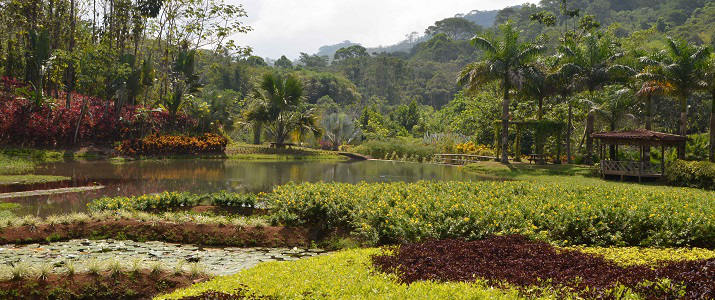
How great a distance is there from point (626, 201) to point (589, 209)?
56.9 inches

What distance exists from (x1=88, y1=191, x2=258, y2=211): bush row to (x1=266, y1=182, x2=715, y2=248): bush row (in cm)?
217

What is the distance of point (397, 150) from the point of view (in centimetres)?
3959

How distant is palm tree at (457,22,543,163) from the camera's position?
3117cm

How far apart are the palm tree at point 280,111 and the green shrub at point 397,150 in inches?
193

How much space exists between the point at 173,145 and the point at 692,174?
27511 millimetres

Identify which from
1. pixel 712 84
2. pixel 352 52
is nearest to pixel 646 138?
pixel 712 84

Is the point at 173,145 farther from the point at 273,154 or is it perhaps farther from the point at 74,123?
the point at 273,154

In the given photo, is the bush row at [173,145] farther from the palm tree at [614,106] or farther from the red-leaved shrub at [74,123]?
the palm tree at [614,106]

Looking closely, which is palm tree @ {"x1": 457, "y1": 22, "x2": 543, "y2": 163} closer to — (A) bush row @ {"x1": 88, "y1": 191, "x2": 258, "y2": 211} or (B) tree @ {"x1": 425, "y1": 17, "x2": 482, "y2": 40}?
(A) bush row @ {"x1": 88, "y1": 191, "x2": 258, "y2": 211}

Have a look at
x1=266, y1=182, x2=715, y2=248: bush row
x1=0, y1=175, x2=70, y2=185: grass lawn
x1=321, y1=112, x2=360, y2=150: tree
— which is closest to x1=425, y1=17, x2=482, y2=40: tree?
x1=321, y1=112, x2=360, y2=150: tree

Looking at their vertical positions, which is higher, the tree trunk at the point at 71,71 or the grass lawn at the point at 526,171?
the tree trunk at the point at 71,71

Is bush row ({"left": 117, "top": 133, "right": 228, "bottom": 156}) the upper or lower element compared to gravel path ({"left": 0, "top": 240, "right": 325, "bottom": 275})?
upper

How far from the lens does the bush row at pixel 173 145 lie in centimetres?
2910

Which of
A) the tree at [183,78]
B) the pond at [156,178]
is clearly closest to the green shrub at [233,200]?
the pond at [156,178]
